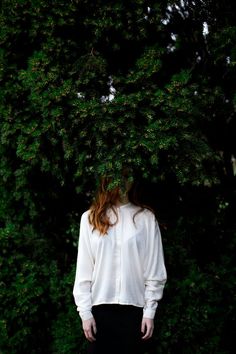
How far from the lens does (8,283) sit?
3.99 m

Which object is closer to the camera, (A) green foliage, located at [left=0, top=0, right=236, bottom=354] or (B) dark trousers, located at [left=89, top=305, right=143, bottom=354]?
(B) dark trousers, located at [left=89, top=305, right=143, bottom=354]

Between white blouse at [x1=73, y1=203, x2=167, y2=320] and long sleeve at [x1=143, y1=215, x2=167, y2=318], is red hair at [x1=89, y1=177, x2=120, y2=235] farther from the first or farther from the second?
A: long sleeve at [x1=143, y1=215, x2=167, y2=318]

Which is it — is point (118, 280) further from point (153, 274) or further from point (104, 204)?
point (104, 204)

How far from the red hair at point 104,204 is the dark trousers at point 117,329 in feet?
1.74

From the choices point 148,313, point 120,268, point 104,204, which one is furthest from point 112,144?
point 148,313

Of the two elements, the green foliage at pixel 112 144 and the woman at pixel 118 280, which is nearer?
the woman at pixel 118 280

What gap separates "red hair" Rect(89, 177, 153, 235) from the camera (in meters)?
2.99

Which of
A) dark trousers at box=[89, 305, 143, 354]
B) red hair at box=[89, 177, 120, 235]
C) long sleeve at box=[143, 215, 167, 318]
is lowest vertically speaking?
dark trousers at box=[89, 305, 143, 354]

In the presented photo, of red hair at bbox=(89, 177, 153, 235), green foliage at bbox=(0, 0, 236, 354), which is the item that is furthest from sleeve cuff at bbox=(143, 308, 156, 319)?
green foliage at bbox=(0, 0, 236, 354)

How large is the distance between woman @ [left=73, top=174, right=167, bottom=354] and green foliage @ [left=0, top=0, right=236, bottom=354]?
357 millimetres

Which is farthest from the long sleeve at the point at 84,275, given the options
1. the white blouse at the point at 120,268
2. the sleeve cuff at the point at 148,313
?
the sleeve cuff at the point at 148,313

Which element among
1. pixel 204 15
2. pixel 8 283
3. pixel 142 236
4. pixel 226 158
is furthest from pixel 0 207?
pixel 204 15

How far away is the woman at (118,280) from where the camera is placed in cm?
292

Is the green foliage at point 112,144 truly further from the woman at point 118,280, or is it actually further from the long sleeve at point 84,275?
the long sleeve at point 84,275
